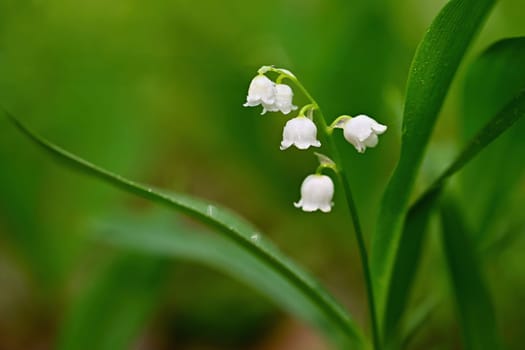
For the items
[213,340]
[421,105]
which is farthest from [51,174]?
[421,105]

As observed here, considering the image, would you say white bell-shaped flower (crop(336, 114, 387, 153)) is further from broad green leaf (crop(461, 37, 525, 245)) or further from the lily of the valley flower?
broad green leaf (crop(461, 37, 525, 245))

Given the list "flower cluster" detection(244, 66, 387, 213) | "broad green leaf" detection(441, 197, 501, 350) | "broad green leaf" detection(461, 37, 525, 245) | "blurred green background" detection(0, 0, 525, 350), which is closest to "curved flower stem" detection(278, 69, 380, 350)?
"flower cluster" detection(244, 66, 387, 213)

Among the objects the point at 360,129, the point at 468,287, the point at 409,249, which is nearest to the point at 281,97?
the point at 360,129

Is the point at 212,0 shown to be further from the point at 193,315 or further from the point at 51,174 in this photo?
the point at 193,315

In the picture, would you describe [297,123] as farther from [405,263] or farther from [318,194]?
[405,263]

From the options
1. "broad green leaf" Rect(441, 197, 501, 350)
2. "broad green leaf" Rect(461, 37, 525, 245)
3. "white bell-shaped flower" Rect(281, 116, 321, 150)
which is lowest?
"broad green leaf" Rect(441, 197, 501, 350)

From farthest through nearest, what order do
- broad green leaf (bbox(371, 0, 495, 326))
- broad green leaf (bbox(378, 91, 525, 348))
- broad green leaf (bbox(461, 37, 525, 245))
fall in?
1. broad green leaf (bbox(461, 37, 525, 245))
2. broad green leaf (bbox(378, 91, 525, 348))
3. broad green leaf (bbox(371, 0, 495, 326))

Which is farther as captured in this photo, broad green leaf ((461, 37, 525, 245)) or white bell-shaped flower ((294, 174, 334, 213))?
broad green leaf ((461, 37, 525, 245))

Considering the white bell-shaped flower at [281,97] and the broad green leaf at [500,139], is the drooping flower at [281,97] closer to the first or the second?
the white bell-shaped flower at [281,97]
